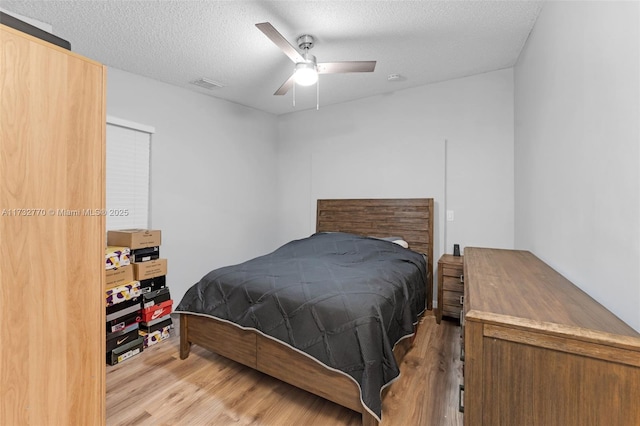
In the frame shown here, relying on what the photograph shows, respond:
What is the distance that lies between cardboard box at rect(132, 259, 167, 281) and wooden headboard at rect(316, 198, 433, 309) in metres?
2.05

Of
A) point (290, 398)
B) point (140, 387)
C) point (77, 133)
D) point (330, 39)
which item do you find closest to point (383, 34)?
point (330, 39)

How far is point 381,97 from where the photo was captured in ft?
12.4

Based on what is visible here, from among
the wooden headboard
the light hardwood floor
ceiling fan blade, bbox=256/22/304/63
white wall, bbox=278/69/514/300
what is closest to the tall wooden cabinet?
the light hardwood floor

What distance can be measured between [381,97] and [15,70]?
3497 mm

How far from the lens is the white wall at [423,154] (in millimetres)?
3121

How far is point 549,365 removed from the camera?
2.76 ft

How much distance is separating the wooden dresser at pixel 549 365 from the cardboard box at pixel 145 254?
2.77 m

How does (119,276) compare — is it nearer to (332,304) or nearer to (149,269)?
(149,269)

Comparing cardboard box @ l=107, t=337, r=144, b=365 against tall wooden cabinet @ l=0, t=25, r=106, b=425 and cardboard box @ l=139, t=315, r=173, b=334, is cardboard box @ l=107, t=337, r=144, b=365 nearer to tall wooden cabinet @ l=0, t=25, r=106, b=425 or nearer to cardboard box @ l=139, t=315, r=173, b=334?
cardboard box @ l=139, t=315, r=173, b=334

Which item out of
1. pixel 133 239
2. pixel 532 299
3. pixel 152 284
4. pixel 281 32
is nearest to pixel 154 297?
pixel 152 284

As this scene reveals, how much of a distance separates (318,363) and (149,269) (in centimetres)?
192

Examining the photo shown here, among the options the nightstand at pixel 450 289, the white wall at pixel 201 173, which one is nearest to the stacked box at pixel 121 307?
the white wall at pixel 201 173

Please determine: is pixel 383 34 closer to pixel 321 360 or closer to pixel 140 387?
pixel 321 360

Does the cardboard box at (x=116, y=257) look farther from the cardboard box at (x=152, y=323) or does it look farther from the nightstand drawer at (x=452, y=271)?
the nightstand drawer at (x=452, y=271)
